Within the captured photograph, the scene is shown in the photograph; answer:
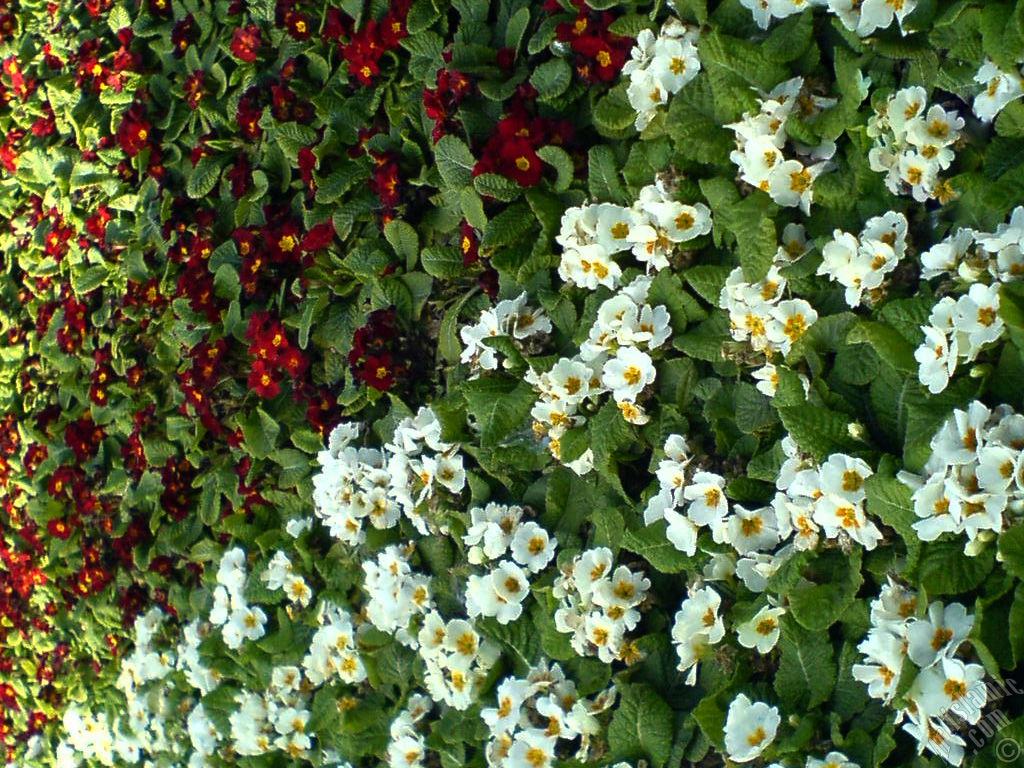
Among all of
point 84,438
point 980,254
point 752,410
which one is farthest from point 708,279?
point 84,438

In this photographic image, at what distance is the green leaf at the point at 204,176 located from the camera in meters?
2.65

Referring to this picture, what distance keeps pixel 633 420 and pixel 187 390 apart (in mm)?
1320

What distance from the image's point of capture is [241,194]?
255 centimetres

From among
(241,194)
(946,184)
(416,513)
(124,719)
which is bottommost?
(124,719)

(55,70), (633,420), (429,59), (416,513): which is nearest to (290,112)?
(429,59)

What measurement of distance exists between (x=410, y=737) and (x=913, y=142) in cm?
154

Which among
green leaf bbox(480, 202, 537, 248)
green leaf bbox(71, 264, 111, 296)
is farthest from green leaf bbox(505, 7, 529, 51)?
green leaf bbox(71, 264, 111, 296)

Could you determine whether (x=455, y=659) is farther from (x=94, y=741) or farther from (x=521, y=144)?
(x=94, y=741)

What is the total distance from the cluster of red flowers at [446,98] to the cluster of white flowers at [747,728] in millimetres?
1183

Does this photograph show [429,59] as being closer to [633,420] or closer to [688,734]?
[633,420]

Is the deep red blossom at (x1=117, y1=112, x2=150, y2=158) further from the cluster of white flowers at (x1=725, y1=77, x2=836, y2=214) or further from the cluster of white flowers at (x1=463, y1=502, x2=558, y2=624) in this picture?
the cluster of white flowers at (x1=725, y1=77, x2=836, y2=214)

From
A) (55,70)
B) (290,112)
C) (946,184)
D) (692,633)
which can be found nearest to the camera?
(946,184)

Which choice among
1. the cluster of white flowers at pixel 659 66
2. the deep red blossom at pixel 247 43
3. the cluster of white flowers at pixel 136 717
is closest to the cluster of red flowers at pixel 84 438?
the cluster of white flowers at pixel 136 717

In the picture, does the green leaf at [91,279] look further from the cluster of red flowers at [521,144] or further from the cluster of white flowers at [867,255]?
the cluster of white flowers at [867,255]
